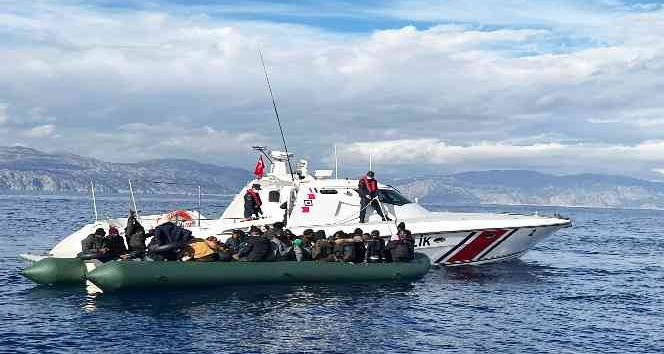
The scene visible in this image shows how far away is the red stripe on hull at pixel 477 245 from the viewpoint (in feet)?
88.6

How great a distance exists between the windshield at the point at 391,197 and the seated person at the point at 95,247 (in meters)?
10.6

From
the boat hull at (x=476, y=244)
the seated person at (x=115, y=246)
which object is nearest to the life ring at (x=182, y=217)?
the seated person at (x=115, y=246)

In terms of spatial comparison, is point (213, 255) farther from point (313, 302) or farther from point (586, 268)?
point (586, 268)

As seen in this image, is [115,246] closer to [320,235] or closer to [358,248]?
[320,235]

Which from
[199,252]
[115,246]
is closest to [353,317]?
[199,252]

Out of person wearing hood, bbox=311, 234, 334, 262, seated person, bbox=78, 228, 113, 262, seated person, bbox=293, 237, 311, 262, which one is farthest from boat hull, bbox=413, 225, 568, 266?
seated person, bbox=78, 228, 113, 262

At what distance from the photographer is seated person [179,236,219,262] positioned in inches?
814

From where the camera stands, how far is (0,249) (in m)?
33.3

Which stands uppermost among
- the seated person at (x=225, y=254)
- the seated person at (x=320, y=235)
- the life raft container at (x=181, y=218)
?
the life raft container at (x=181, y=218)

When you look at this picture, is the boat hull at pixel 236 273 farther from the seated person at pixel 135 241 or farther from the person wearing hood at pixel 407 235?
the seated person at pixel 135 241

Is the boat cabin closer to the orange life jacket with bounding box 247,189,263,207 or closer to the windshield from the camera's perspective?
the windshield

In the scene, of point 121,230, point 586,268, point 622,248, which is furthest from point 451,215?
point 622,248

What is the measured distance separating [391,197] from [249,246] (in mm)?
8332

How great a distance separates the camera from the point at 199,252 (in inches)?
819
